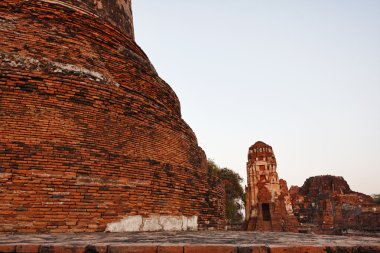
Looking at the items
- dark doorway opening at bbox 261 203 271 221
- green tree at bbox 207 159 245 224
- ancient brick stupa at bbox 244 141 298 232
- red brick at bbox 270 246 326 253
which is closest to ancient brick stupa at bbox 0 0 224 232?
red brick at bbox 270 246 326 253

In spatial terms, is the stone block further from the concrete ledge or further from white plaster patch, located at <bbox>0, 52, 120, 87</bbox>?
white plaster patch, located at <bbox>0, 52, 120, 87</bbox>

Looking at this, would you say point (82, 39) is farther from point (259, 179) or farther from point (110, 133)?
point (259, 179)

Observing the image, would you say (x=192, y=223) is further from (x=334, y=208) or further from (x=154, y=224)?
(x=334, y=208)

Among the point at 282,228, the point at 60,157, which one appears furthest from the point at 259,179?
the point at 60,157

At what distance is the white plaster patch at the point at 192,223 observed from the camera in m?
5.70

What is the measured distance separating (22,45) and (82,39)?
44.2 inches

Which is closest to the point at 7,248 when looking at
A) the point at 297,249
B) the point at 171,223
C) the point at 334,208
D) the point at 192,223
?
the point at 297,249

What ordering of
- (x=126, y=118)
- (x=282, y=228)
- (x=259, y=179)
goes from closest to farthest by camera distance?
1. (x=126, y=118)
2. (x=282, y=228)
3. (x=259, y=179)

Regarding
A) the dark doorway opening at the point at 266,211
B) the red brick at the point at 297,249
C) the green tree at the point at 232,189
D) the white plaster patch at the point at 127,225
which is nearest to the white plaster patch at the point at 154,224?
the white plaster patch at the point at 127,225

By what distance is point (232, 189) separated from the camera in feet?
86.8

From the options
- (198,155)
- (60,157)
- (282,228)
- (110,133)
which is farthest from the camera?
(282,228)

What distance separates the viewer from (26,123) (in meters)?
4.34

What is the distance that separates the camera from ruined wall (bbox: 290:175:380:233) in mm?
14405

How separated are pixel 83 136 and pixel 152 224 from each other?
1789mm
